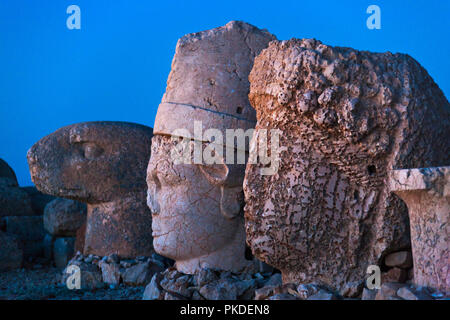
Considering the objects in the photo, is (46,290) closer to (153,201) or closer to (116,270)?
(116,270)

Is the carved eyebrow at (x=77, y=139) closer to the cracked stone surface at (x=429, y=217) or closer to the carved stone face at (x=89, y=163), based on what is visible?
the carved stone face at (x=89, y=163)

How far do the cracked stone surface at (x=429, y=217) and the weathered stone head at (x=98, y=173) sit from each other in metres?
3.31

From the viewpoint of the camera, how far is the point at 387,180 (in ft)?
10.4

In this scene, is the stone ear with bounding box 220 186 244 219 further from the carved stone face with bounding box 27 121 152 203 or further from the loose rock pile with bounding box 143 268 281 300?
the carved stone face with bounding box 27 121 152 203

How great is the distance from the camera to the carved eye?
5.70 metres

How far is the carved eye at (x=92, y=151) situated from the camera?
18.7ft

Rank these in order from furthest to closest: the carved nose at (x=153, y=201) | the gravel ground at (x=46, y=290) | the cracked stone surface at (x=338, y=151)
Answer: the gravel ground at (x=46, y=290), the carved nose at (x=153, y=201), the cracked stone surface at (x=338, y=151)

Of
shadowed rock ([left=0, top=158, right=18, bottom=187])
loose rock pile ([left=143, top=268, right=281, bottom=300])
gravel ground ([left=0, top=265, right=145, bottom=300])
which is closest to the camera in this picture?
loose rock pile ([left=143, top=268, right=281, bottom=300])

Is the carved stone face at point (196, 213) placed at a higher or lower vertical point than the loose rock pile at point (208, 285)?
higher

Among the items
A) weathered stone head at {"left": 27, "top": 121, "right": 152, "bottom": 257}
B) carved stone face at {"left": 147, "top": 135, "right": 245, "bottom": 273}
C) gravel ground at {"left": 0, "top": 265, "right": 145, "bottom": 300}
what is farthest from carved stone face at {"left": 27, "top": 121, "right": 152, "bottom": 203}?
carved stone face at {"left": 147, "top": 135, "right": 245, "bottom": 273}

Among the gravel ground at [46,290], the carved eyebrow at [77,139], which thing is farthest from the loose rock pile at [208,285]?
the carved eyebrow at [77,139]

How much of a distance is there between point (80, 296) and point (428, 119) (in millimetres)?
3320

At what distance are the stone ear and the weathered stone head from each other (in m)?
1.46

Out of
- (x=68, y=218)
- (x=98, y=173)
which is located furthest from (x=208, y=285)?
(x=68, y=218)
